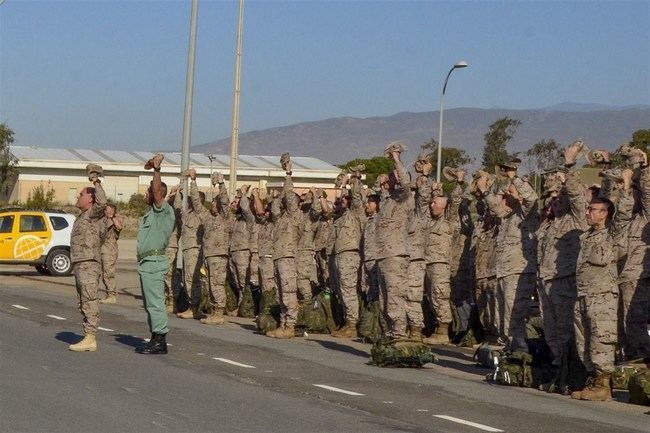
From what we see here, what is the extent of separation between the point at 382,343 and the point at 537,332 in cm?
228

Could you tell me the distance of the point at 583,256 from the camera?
12164mm

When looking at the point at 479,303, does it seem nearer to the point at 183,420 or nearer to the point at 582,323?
the point at 582,323

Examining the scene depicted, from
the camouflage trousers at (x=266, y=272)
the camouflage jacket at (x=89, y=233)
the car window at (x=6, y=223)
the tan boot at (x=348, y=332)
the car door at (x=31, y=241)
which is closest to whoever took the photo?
the camouflage jacket at (x=89, y=233)

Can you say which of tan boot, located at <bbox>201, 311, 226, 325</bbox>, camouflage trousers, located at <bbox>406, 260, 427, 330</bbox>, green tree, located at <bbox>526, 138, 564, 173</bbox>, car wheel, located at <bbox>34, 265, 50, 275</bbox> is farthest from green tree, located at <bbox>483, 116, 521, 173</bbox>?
camouflage trousers, located at <bbox>406, 260, 427, 330</bbox>

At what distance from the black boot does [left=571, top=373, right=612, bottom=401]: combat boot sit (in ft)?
17.1

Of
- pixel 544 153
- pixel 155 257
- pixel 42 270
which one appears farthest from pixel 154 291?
pixel 544 153

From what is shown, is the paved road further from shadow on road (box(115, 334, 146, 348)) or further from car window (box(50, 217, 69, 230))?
car window (box(50, 217, 69, 230))

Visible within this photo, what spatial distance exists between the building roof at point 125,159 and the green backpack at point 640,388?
72418mm

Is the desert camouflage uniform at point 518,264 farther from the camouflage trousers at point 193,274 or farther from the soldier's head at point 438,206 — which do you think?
the camouflage trousers at point 193,274

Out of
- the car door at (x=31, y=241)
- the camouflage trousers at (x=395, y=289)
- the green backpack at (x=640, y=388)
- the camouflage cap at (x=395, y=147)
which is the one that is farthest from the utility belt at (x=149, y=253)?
the car door at (x=31, y=241)

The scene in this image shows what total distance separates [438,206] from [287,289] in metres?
2.49

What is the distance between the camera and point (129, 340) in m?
16.5

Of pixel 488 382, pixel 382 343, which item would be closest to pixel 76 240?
pixel 382 343

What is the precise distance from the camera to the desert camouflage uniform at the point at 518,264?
45.5ft
